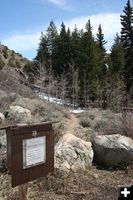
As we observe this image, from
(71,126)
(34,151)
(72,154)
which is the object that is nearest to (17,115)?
(71,126)

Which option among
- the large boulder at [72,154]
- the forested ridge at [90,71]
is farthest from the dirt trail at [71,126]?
the forested ridge at [90,71]

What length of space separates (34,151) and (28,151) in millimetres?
129

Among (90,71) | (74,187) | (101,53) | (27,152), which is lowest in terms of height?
(74,187)

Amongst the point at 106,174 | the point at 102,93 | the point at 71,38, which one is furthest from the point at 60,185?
the point at 71,38

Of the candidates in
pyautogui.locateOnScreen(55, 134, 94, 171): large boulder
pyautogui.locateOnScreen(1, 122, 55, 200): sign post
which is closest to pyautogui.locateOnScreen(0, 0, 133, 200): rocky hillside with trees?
pyautogui.locateOnScreen(55, 134, 94, 171): large boulder

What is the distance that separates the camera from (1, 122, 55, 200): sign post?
6031 mm

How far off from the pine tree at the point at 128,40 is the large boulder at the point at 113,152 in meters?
40.5

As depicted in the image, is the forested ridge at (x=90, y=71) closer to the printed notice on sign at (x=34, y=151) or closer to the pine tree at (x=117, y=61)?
the pine tree at (x=117, y=61)

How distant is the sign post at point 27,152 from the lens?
6.03m

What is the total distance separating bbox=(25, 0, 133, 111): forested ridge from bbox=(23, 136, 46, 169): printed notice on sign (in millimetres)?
41783

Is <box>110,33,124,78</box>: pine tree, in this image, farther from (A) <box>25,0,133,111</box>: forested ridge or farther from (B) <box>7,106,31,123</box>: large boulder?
(B) <box>7,106,31,123</box>: large boulder

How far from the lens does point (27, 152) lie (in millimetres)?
6172

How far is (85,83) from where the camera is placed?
56.9m

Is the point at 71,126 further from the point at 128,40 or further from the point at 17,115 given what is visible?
the point at 128,40
